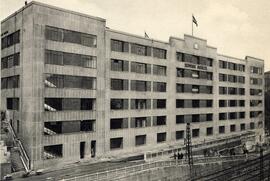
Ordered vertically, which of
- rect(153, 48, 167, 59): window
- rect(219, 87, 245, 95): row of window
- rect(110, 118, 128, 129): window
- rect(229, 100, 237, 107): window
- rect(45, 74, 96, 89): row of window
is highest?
rect(153, 48, 167, 59): window

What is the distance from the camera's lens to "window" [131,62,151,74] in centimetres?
5128

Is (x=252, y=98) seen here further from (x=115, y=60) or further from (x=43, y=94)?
(x=43, y=94)

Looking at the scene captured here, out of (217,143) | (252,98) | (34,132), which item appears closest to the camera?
(34,132)

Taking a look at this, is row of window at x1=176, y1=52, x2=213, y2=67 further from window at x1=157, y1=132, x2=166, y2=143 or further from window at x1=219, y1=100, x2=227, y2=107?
window at x1=157, y1=132, x2=166, y2=143

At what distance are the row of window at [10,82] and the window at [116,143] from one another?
15689 millimetres

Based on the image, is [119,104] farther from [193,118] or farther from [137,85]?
[193,118]

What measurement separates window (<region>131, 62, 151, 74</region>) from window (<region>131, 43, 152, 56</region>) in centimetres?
185

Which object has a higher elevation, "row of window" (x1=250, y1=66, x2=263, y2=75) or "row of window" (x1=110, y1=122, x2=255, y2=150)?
"row of window" (x1=250, y1=66, x2=263, y2=75)

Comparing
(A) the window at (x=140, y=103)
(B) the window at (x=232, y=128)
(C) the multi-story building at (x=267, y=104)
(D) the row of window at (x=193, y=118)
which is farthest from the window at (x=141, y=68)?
(C) the multi-story building at (x=267, y=104)

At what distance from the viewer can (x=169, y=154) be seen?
48.6 m

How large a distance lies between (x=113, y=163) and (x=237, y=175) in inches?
851

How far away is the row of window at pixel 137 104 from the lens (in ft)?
160

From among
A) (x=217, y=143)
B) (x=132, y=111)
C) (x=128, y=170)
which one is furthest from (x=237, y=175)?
(x=128, y=170)

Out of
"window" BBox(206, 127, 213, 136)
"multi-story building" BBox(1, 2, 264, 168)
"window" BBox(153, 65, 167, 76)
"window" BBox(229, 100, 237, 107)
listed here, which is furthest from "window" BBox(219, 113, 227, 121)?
"window" BBox(153, 65, 167, 76)
